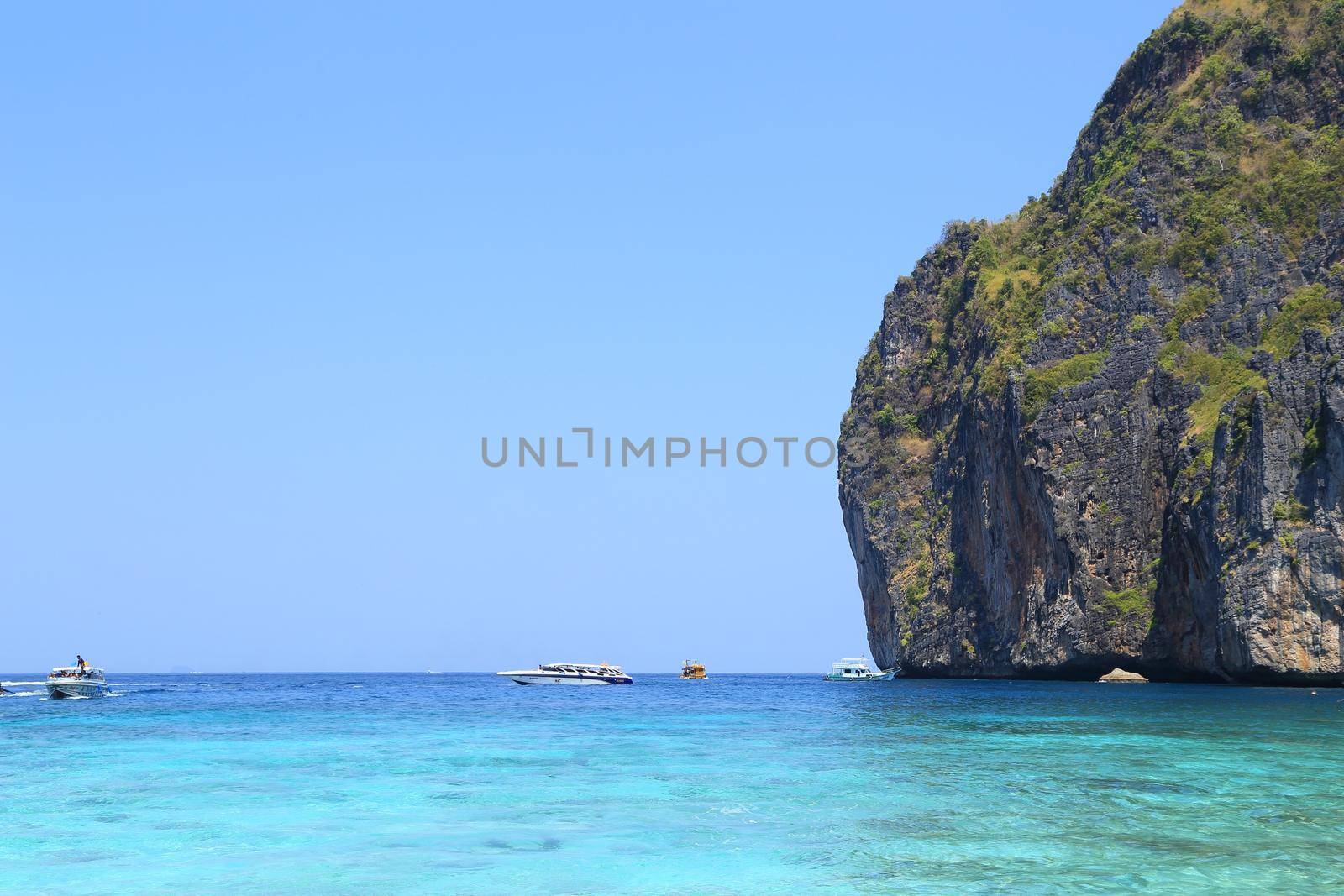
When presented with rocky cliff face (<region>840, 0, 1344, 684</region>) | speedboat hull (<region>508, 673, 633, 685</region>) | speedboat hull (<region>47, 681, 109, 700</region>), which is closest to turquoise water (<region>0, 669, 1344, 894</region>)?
rocky cliff face (<region>840, 0, 1344, 684</region>)

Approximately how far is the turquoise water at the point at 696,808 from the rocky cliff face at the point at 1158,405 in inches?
878

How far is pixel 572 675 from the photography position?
10600 centimetres

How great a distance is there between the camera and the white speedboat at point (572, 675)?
106250 mm

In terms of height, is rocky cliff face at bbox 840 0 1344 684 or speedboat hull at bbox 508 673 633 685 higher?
rocky cliff face at bbox 840 0 1344 684

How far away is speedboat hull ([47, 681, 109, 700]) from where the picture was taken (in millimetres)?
77338

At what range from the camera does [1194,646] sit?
249ft

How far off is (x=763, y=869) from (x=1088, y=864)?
4380 mm

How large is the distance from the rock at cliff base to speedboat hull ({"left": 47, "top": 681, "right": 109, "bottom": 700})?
213ft

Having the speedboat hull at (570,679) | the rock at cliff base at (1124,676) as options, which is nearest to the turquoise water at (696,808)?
the rock at cliff base at (1124,676)

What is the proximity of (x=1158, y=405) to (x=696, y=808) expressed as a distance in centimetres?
6851

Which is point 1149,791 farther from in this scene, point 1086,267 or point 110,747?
point 1086,267

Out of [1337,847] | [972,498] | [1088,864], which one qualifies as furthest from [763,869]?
[972,498]

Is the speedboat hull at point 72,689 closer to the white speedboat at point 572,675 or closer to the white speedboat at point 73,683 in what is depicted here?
the white speedboat at point 73,683

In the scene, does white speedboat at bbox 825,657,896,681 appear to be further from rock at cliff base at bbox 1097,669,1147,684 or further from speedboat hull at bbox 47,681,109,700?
speedboat hull at bbox 47,681,109,700
